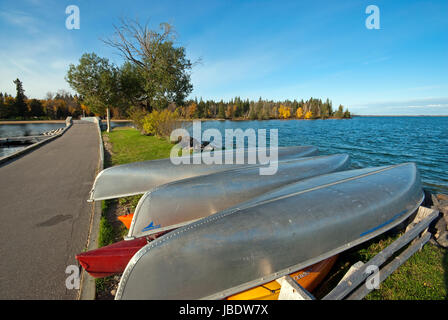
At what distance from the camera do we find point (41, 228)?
3.71 meters

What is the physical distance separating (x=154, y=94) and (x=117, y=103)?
533 cm

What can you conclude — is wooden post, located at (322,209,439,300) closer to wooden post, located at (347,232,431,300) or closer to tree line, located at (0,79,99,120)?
wooden post, located at (347,232,431,300)

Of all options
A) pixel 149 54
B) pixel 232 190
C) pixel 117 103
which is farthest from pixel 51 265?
pixel 117 103

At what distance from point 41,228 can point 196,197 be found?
297 cm

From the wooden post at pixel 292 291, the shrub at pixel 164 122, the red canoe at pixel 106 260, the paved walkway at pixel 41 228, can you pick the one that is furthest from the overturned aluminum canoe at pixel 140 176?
the shrub at pixel 164 122

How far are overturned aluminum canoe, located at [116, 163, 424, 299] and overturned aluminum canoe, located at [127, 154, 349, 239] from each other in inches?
27.3

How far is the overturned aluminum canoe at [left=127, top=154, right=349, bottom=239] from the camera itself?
10.1 ft

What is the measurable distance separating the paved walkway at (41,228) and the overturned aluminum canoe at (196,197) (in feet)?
3.56

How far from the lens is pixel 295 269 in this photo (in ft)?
7.98

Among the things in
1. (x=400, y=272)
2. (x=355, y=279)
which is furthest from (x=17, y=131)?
(x=400, y=272)

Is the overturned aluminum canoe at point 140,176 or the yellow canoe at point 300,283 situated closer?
the yellow canoe at point 300,283

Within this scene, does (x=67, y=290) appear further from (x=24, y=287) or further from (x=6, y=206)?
(x=6, y=206)

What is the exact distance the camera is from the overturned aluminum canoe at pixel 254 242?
6.57 feet

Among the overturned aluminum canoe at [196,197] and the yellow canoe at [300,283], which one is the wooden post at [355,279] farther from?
the overturned aluminum canoe at [196,197]
